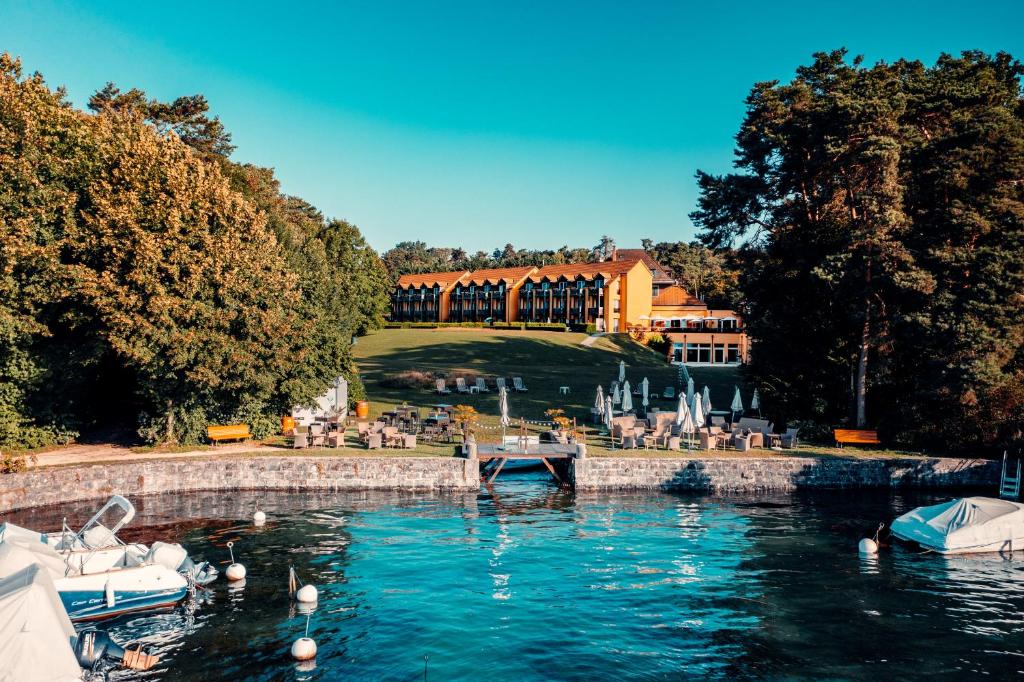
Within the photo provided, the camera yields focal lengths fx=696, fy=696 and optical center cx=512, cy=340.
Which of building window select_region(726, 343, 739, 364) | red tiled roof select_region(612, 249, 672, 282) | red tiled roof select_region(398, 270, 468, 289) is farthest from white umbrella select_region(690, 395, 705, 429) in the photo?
red tiled roof select_region(398, 270, 468, 289)

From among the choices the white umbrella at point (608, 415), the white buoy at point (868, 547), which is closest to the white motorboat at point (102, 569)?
the white buoy at point (868, 547)

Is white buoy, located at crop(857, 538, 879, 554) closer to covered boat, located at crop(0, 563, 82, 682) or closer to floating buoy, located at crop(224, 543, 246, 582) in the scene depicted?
floating buoy, located at crop(224, 543, 246, 582)

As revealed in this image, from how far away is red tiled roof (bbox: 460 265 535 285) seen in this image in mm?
93125

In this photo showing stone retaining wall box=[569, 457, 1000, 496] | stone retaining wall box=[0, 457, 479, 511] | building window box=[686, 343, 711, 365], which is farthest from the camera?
building window box=[686, 343, 711, 365]

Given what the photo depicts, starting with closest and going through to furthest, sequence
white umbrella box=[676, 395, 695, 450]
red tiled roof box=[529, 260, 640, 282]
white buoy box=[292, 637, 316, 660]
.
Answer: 1. white buoy box=[292, 637, 316, 660]
2. white umbrella box=[676, 395, 695, 450]
3. red tiled roof box=[529, 260, 640, 282]

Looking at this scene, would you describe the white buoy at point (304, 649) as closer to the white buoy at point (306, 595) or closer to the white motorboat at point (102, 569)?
the white buoy at point (306, 595)

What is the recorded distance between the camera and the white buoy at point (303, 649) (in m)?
13.9

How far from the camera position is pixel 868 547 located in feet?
69.2

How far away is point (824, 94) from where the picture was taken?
38281mm

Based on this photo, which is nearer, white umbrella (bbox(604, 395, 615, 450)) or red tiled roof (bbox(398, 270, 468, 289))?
white umbrella (bbox(604, 395, 615, 450))

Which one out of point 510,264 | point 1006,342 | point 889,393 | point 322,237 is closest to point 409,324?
point 322,237

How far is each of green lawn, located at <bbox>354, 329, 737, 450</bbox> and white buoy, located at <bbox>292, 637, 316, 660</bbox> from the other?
19.7 m

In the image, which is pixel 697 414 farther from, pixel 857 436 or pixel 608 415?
pixel 857 436

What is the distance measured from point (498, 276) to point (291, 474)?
68.4m
